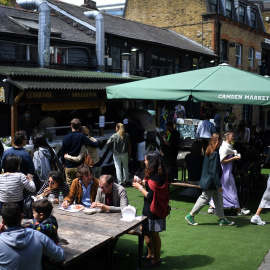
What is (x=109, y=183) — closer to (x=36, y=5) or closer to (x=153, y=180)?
(x=153, y=180)

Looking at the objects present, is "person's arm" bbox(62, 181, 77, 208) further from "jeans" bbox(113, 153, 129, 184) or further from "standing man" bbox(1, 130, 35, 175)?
"jeans" bbox(113, 153, 129, 184)

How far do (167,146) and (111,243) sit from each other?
4963 mm

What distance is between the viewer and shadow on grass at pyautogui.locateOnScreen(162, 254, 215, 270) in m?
5.55

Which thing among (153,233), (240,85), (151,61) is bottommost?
(153,233)

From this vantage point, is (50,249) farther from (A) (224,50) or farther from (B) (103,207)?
(A) (224,50)

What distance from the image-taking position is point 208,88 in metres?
8.00

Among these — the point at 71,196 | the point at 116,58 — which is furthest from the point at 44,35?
the point at 71,196

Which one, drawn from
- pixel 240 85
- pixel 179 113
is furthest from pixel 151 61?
pixel 240 85

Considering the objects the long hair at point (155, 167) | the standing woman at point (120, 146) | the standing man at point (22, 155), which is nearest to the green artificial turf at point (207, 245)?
the long hair at point (155, 167)

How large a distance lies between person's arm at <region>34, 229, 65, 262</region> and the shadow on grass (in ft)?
6.82

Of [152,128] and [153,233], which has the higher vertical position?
[152,128]

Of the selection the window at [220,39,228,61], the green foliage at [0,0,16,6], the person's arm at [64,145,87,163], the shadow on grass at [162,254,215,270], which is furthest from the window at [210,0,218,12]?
the shadow on grass at [162,254,215,270]

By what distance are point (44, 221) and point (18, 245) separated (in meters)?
0.70

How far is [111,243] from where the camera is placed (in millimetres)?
4715
